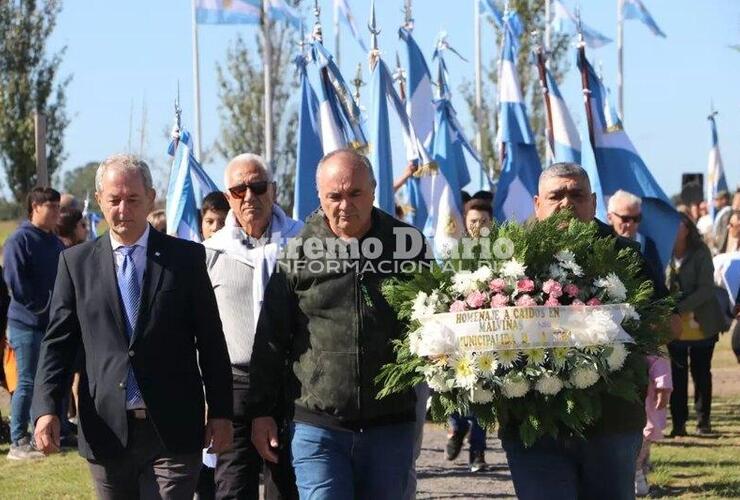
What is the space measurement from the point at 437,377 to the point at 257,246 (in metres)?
2.21

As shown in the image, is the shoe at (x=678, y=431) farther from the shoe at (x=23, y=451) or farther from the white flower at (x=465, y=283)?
the white flower at (x=465, y=283)

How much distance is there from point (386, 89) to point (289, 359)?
9332 millimetres

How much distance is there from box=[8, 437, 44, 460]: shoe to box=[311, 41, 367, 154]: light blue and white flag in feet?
14.4

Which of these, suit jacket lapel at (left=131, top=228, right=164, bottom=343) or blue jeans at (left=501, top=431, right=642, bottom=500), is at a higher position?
suit jacket lapel at (left=131, top=228, right=164, bottom=343)

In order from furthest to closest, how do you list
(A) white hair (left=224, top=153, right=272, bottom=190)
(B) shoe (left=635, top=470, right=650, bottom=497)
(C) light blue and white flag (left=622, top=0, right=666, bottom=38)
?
1. (C) light blue and white flag (left=622, top=0, right=666, bottom=38)
2. (B) shoe (left=635, top=470, right=650, bottom=497)
3. (A) white hair (left=224, top=153, right=272, bottom=190)

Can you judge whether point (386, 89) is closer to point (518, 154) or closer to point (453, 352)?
point (518, 154)

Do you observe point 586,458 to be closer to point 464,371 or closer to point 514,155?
point 464,371

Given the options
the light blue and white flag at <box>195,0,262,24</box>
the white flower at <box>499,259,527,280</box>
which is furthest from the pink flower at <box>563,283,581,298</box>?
the light blue and white flag at <box>195,0,262,24</box>

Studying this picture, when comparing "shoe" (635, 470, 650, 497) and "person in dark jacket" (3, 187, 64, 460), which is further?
"person in dark jacket" (3, 187, 64, 460)

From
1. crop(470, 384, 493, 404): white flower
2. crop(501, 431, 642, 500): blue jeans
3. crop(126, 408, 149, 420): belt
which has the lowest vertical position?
crop(501, 431, 642, 500): blue jeans

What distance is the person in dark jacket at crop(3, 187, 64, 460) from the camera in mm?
11805

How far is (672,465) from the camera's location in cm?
1114

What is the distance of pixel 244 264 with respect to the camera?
23.7 feet

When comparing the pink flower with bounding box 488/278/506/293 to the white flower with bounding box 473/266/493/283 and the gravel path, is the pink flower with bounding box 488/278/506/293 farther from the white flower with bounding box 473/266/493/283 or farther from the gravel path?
the gravel path
